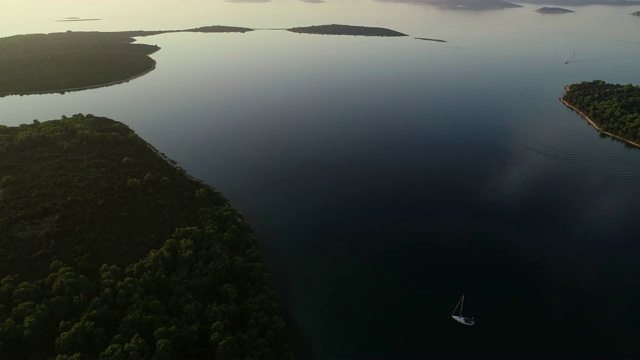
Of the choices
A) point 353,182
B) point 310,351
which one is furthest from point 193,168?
point 310,351

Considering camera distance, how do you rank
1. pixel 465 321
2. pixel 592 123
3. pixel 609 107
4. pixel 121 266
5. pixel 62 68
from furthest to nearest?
pixel 62 68 → pixel 609 107 → pixel 592 123 → pixel 121 266 → pixel 465 321

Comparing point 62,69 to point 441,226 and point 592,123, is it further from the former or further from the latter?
point 592,123

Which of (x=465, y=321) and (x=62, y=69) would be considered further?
(x=62, y=69)

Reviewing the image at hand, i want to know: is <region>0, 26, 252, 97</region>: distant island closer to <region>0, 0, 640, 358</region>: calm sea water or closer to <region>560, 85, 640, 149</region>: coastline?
<region>0, 0, 640, 358</region>: calm sea water

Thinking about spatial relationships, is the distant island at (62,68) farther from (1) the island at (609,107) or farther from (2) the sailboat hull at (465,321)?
(1) the island at (609,107)

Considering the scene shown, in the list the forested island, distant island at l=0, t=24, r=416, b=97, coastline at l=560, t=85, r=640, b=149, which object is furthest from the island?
distant island at l=0, t=24, r=416, b=97

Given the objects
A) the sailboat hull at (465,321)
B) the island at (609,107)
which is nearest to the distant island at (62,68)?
the sailboat hull at (465,321)

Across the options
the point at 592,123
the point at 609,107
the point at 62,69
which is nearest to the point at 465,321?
the point at 592,123
